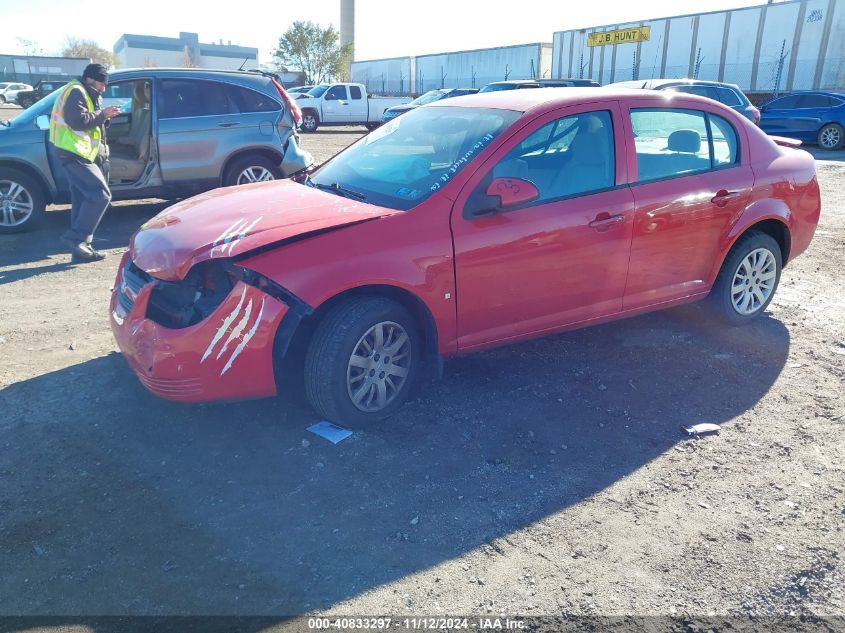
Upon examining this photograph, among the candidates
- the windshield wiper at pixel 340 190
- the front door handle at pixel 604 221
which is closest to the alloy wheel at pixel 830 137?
the front door handle at pixel 604 221

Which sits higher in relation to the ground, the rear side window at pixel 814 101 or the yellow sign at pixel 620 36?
the yellow sign at pixel 620 36

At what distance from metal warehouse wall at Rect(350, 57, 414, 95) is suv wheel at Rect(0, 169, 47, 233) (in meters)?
44.9

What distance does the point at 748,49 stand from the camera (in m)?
32.0

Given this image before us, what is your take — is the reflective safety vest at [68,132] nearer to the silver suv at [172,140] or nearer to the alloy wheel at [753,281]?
the silver suv at [172,140]

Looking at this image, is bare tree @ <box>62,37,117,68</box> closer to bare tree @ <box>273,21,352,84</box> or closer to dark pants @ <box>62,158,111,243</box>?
bare tree @ <box>273,21,352,84</box>

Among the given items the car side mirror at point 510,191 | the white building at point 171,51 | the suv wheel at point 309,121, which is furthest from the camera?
the white building at point 171,51

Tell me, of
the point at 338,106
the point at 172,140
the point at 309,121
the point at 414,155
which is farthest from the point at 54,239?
the point at 338,106

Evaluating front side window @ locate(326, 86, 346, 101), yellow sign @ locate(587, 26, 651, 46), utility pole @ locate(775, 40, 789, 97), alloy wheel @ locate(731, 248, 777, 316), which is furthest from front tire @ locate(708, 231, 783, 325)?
yellow sign @ locate(587, 26, 651, 46)

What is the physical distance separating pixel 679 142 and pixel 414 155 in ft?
6.31

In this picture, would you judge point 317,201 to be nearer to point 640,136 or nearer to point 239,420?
point 239,420

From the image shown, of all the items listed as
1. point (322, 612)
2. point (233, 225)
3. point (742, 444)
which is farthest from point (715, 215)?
point (322, 612)

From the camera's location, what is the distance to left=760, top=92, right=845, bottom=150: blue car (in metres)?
18.6

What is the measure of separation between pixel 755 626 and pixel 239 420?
107 inches

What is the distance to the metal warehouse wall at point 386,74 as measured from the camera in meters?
50.0
